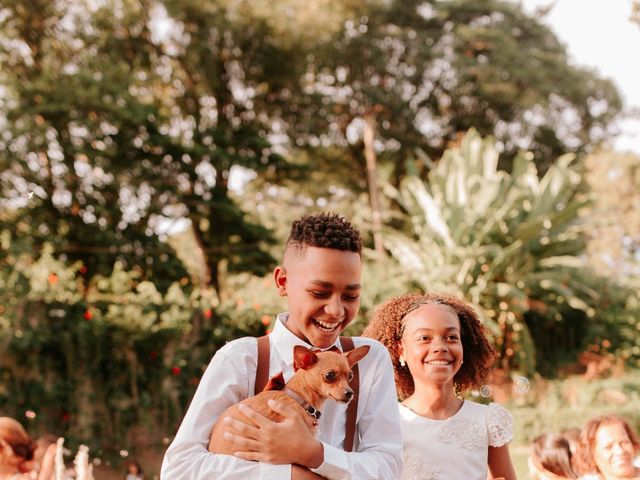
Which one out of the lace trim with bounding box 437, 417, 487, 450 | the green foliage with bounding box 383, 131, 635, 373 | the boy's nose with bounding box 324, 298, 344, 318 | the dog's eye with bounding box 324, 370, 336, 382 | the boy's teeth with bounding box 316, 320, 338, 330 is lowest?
the lace trim with bounding box 437, 417, 487, 450

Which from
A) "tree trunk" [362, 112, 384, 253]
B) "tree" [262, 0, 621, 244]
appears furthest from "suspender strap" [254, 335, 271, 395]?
"tree" [262, 0, 621, 244]

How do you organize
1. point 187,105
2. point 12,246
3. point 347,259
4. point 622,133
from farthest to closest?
1. point 622,133
2. point 187,105
3. point 12,246
4. point 347,259

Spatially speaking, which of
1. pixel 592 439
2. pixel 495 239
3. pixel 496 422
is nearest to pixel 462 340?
pixel 496 422

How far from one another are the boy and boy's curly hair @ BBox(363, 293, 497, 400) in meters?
1.15

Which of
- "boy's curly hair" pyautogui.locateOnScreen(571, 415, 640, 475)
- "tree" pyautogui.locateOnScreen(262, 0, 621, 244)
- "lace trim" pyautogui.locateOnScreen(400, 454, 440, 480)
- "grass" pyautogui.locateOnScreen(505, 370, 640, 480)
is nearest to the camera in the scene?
"lace trim" pyautogui.locateOnScreen(400, 454, 440, 480)

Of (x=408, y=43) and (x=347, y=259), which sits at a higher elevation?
(x=408, y=43)

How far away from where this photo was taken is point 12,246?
29.7 feet

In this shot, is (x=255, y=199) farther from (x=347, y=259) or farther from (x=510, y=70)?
(x=347, y=259)

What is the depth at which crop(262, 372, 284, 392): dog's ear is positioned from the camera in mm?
1564

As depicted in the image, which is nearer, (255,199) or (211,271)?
(211,271)

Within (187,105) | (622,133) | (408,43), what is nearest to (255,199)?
(187,105)

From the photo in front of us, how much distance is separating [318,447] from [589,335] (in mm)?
13984

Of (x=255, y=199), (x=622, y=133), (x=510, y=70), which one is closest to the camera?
(x=255, y=199)

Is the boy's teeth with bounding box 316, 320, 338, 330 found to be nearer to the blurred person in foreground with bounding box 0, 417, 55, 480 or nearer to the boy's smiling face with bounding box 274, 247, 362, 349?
the boy's smiling face with bounding box 274, 247, 362, 349
